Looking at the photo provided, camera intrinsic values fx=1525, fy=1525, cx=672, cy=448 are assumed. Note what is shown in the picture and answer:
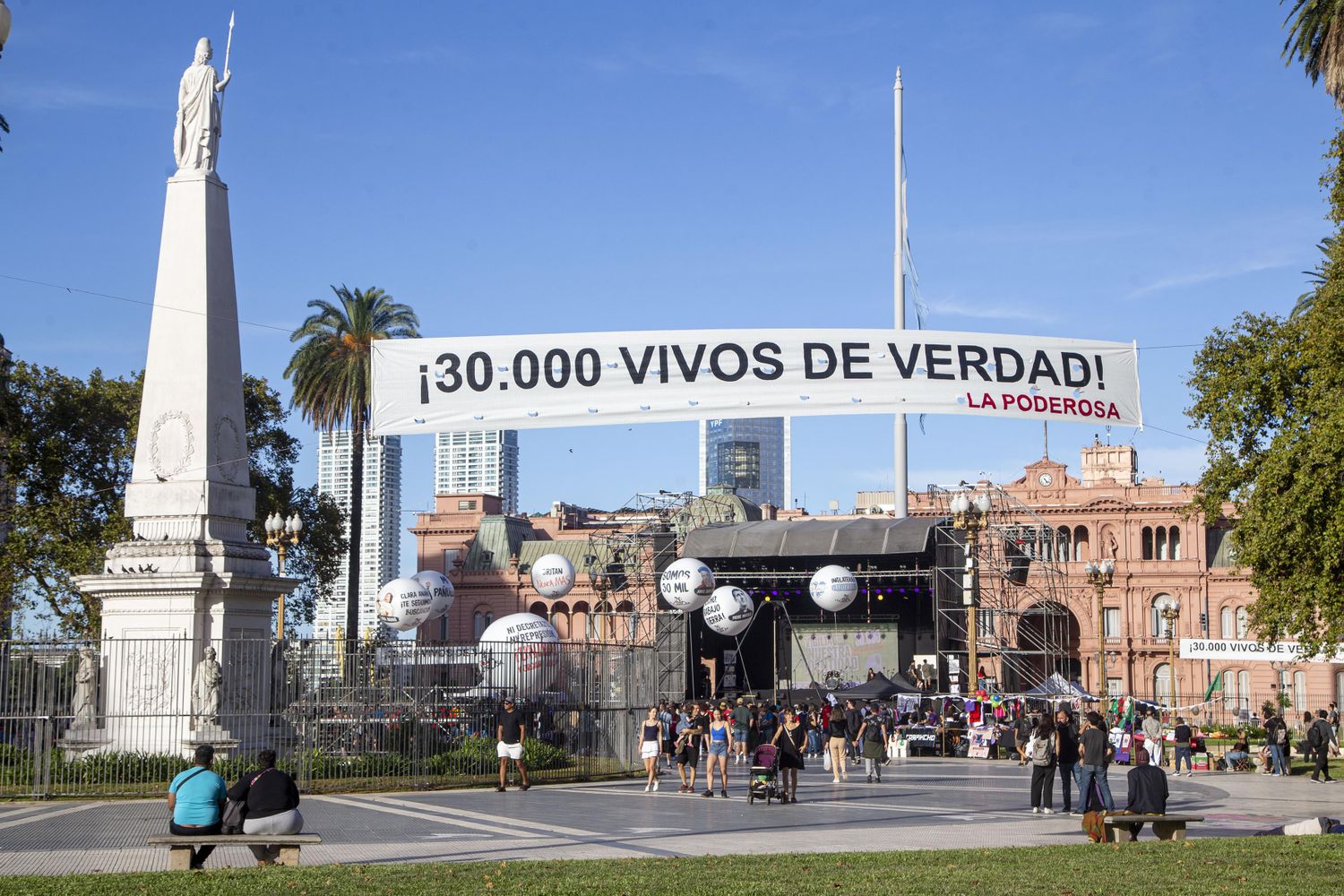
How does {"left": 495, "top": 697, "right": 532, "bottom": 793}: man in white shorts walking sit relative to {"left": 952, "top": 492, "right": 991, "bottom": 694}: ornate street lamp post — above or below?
below

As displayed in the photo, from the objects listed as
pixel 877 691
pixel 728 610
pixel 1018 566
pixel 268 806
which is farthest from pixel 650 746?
pixel 1018 566

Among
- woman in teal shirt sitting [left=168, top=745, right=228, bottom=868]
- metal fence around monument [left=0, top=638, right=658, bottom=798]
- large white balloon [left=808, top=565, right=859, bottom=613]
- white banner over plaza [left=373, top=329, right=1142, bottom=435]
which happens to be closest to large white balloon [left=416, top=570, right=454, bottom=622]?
metal fence around monument [left=0, top=638, right=658, bottom=798]

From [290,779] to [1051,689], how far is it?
35301 mm

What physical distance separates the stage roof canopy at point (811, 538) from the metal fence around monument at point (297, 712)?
81.3 feet

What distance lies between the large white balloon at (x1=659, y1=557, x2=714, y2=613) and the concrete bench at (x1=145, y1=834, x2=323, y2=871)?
29268 millimetres

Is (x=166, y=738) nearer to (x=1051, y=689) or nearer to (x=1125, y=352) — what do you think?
(x=1125, y=352)

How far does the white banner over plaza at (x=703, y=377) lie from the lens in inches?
612

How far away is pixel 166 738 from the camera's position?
22016 mm

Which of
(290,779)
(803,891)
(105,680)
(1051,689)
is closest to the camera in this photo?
(803,891)

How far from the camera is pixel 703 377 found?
1577cm

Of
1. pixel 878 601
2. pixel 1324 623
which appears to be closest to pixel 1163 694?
pixel 878 601

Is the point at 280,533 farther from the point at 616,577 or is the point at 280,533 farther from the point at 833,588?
the point at 616,577

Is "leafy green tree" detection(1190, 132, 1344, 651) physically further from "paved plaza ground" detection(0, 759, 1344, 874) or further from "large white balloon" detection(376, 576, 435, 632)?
"large white balloon" detection(376, 576, 435, 632)

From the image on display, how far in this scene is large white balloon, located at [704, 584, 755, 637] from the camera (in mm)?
42156
